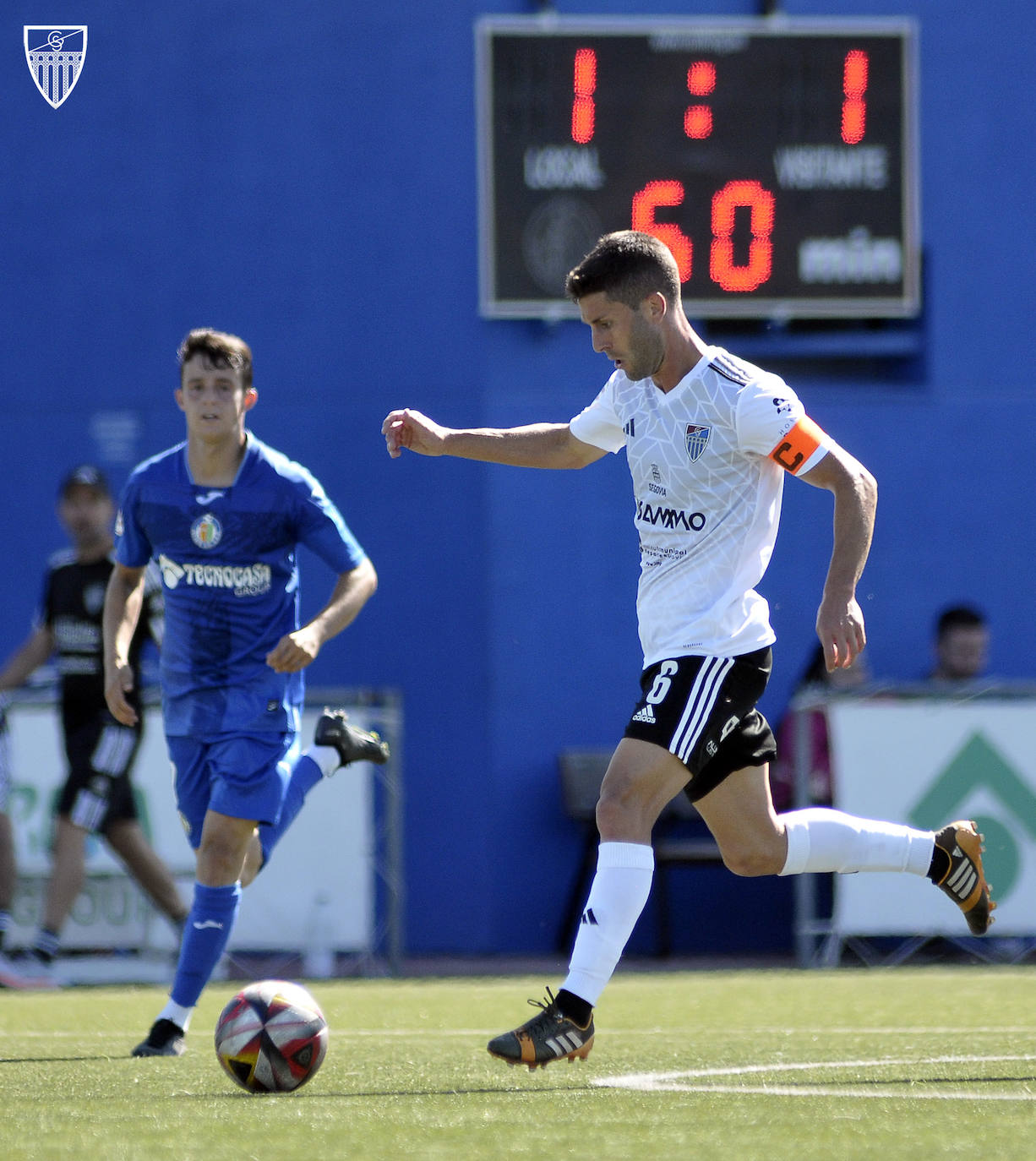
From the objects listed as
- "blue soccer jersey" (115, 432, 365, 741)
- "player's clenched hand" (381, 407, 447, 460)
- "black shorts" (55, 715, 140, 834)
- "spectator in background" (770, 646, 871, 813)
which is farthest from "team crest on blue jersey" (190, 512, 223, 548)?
"spectator in background" (770, 646, 871, 813)

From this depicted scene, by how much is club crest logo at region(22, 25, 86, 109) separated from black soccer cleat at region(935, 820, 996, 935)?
373 inches

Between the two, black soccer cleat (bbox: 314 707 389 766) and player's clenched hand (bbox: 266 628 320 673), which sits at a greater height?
player's clenched hand (bbox: 266 628 320 673)

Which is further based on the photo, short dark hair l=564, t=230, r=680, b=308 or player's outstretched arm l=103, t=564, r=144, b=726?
player's outstretched arm l=103, t=564, r=144, b=726

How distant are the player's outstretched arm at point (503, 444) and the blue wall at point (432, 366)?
6.99 m

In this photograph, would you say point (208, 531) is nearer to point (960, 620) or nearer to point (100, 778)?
point (100, 778)

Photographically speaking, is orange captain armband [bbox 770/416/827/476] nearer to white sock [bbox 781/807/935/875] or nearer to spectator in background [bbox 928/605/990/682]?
white sock [bbox 781/807/935/875]

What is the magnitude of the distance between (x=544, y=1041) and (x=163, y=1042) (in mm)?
1770

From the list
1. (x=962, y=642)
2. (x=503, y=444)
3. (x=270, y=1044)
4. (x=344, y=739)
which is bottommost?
(x=270, y=1044)

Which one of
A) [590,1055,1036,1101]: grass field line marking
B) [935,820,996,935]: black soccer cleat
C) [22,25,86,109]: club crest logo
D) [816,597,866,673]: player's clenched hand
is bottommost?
[590,1055,1036,1101]: grass field line marking

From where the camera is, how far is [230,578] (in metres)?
6.41

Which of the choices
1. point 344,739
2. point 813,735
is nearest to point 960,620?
point 813,735

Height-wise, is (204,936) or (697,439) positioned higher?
(697,439)

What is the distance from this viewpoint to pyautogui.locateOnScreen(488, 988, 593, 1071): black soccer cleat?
4.69m

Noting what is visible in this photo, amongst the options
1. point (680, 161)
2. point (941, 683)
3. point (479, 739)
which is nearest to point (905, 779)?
point (941, 683)
